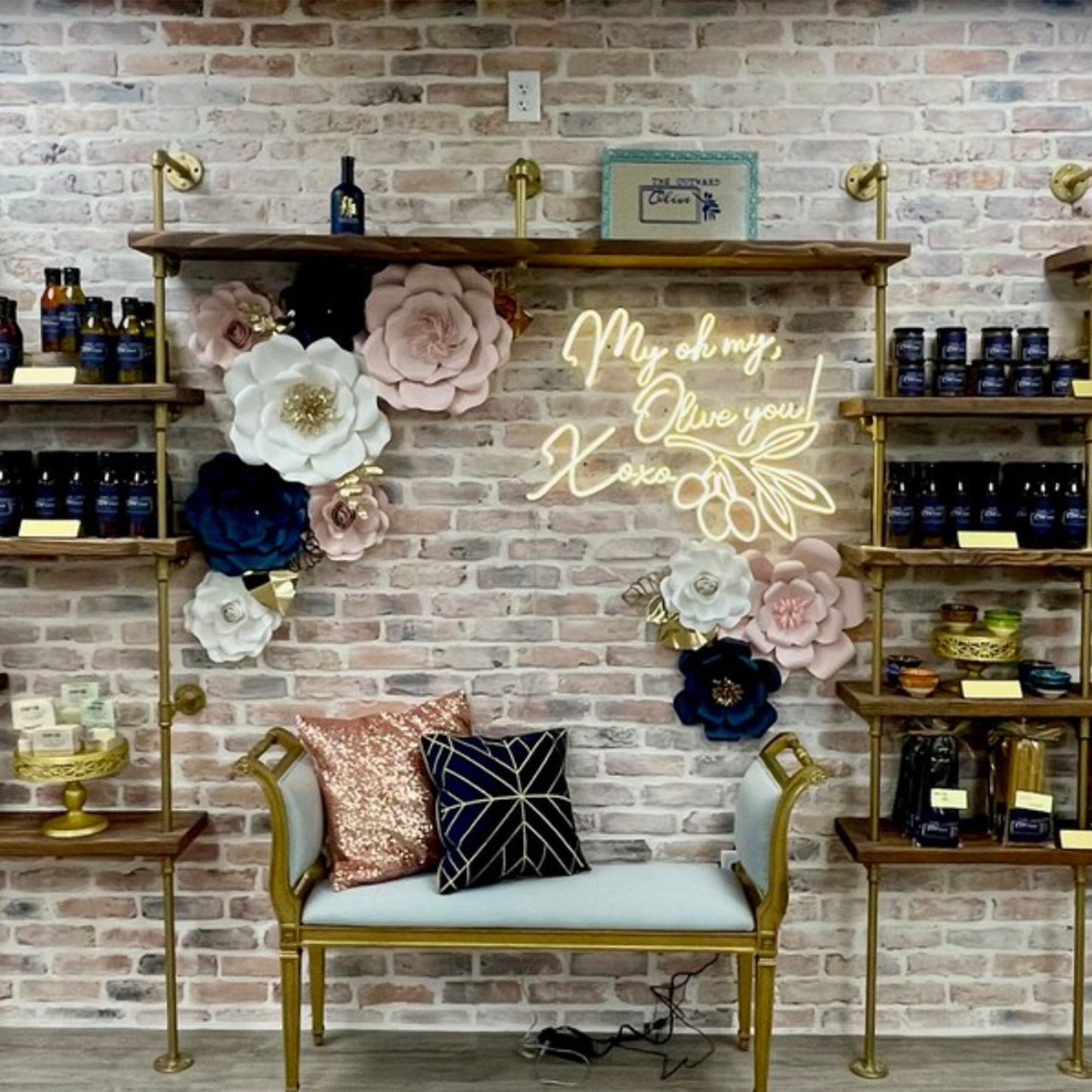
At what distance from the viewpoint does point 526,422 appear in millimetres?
3066

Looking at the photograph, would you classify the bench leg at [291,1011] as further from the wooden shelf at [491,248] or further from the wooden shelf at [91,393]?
the wooden shelf at [491,248]

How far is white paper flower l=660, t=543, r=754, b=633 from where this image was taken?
299cm

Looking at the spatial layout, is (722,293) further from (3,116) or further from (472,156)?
(3,116)

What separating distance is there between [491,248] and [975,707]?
1.63 metres

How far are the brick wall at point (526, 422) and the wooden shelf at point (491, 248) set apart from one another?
237 mm

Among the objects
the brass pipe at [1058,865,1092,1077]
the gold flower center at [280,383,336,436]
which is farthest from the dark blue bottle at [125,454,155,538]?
Result: the brass pipe at [1058,865,1092,1077]

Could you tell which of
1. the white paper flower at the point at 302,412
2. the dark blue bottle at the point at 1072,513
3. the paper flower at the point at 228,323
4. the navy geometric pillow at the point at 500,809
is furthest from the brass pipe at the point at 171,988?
the dark blue bottle at the point at 1072,513

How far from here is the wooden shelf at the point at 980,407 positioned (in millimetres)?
2785

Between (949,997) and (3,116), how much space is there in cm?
346

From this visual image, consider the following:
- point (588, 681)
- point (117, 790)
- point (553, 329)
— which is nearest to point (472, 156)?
point (553, 329)

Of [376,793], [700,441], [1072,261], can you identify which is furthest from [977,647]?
[376,793]

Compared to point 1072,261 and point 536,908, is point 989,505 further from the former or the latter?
point 536,908

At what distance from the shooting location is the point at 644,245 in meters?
2.77

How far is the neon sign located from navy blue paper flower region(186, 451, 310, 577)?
645 millimetres
